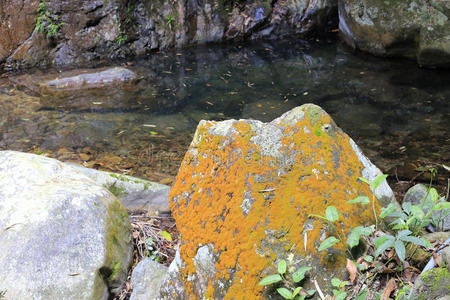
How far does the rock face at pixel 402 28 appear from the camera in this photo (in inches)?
309

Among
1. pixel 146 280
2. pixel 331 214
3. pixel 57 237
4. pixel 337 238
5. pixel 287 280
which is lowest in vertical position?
pixel 146 280

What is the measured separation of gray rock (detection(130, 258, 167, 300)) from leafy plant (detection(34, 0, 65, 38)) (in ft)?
25.8

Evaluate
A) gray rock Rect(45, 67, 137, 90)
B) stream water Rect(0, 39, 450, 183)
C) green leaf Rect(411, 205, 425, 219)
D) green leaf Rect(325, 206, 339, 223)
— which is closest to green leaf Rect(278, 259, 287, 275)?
green leaf Rect(325, 206, 339, 223)

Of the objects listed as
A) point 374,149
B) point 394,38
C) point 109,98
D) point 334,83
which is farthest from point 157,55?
point 374,149

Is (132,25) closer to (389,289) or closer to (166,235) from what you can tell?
(166,235)

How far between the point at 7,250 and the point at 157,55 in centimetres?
791

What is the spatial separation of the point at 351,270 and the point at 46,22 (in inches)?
351

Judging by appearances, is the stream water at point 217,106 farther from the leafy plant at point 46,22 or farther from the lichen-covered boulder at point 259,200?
the lichen-covered boulder at point 259,200

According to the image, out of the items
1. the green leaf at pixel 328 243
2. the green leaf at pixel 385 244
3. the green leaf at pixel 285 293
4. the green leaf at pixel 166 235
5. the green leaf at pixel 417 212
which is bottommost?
the green leaf at pixel 166 235

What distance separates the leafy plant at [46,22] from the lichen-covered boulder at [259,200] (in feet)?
25.4

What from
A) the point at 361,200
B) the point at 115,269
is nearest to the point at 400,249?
the point at 361,200

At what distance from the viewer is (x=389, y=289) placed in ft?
5.82

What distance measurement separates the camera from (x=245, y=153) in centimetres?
222

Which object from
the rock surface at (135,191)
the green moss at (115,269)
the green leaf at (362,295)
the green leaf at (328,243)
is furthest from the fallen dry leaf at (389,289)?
the rock surface at (135,191)
